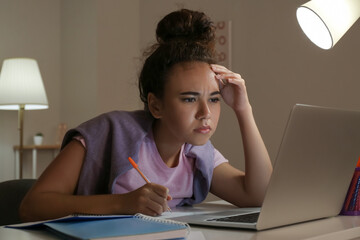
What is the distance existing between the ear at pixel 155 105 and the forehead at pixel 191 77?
6 cm

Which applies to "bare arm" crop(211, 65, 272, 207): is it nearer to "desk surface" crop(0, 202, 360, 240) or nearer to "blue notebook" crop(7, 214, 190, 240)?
"desk surface" crop(0, 202, 360, 240)

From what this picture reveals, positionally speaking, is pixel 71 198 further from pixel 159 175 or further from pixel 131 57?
pixel 131 57

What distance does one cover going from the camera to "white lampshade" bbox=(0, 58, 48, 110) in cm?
341

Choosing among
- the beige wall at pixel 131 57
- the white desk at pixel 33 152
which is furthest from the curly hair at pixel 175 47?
the white desk at pixel 33 152

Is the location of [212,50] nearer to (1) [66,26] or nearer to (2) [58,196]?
(2) [58,196]

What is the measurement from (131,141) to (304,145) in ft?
1.78

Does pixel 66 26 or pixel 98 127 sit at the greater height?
pixel 66 26

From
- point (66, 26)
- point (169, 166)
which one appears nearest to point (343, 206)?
point (169, 166)

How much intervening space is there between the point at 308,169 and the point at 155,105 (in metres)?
0.57

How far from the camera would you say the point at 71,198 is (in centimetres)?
116

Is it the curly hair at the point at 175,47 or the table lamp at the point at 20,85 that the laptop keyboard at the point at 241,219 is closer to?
the curly hair at the point at 175,47

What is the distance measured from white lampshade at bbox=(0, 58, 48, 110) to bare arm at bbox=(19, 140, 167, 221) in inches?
88.3

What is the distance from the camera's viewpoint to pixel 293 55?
9.87 ft

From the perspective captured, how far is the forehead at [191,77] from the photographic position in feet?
4.25
